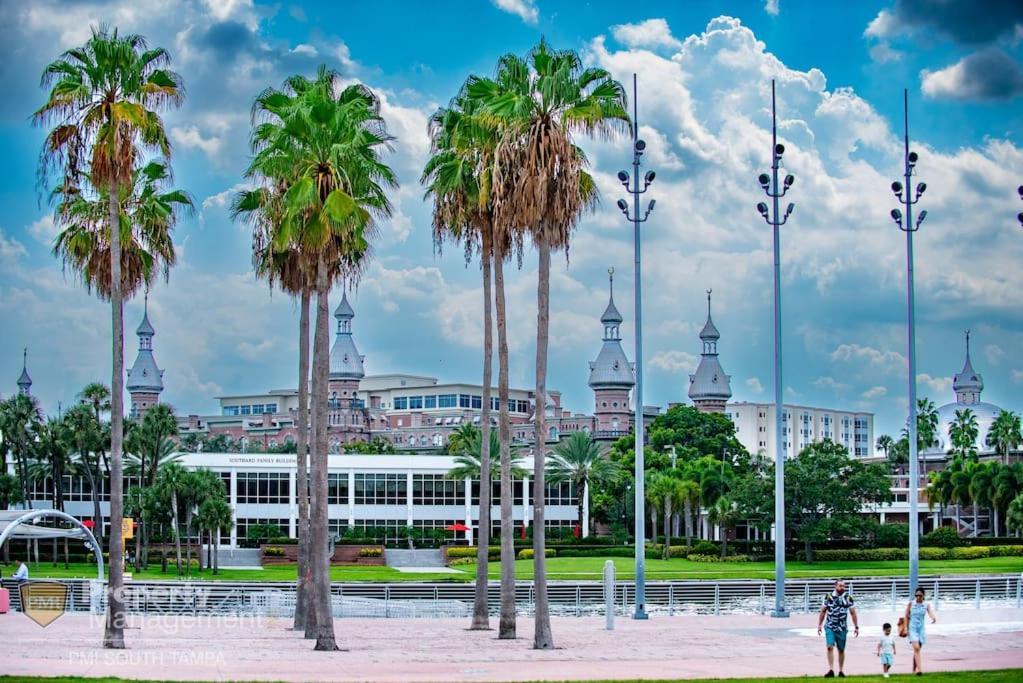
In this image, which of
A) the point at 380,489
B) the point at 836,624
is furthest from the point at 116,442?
the point at 380,489

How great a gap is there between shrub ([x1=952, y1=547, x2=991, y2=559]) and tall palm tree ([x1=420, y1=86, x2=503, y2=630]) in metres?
60.6

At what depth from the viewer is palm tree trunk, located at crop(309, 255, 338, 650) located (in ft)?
103

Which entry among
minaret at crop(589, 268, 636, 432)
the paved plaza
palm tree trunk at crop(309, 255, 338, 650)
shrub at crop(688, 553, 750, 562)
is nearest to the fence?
the paved plaza

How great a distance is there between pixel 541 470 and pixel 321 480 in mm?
5213

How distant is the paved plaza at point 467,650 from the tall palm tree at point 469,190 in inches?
149

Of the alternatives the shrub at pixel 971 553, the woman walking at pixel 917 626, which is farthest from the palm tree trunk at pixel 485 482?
the shrub at pixel 971 553

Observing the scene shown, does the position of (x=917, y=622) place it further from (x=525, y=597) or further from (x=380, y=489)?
(x=380, y=489)

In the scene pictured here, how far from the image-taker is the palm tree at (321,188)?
1241 inches

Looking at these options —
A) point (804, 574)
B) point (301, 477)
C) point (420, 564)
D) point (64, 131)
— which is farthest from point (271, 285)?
point (420, 564)

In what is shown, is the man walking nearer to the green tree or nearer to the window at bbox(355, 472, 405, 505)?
the green tree

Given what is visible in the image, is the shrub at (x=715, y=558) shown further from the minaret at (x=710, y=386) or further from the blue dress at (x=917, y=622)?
the minaret at (x=710, y=386)

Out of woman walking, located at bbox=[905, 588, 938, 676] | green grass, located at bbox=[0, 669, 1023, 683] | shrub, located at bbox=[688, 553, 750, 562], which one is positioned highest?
woman walking, located at bbox=[905, 588, 938, 676]

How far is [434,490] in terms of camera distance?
4247 inches

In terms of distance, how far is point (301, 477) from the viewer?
37.5 metres
